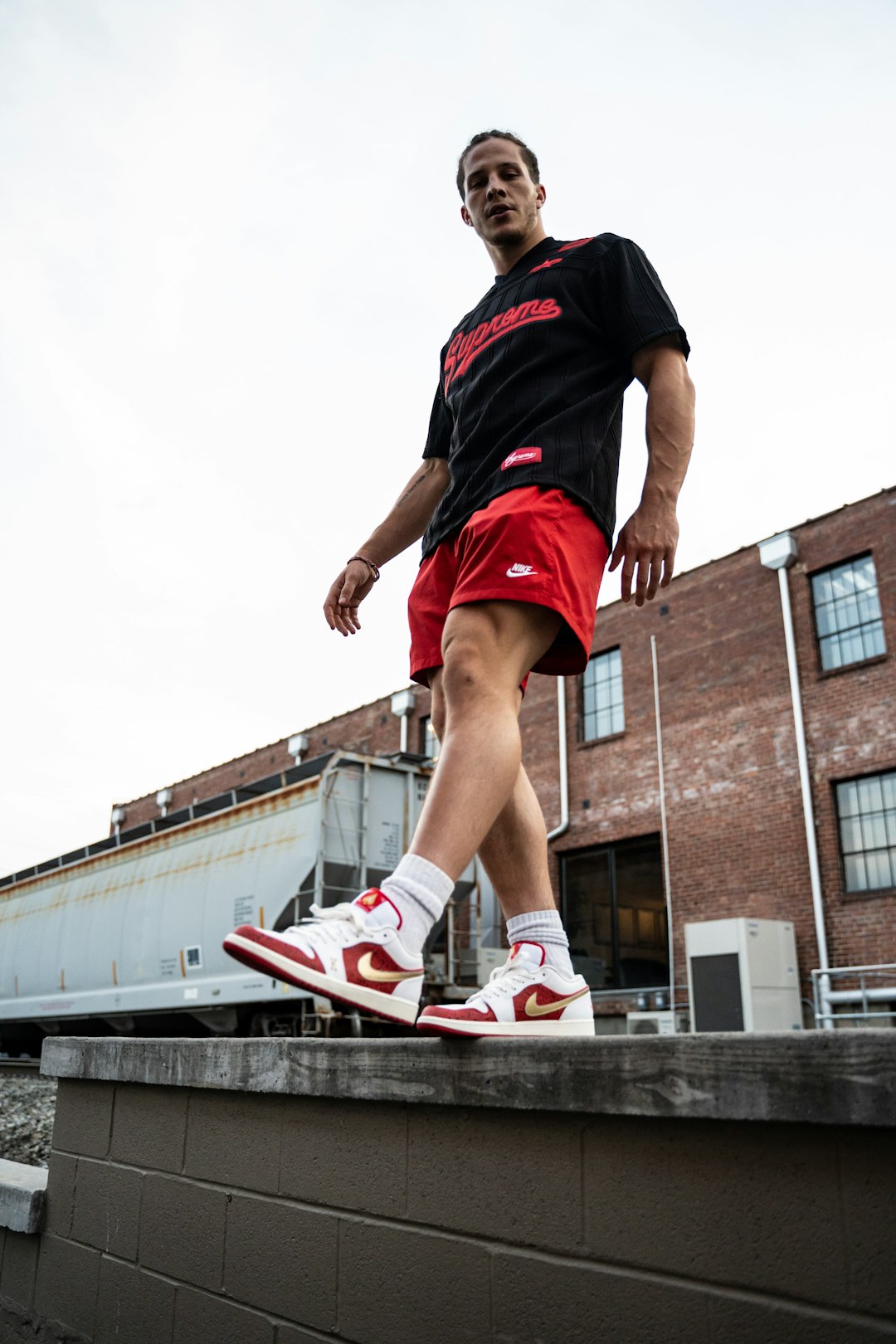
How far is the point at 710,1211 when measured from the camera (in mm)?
1280

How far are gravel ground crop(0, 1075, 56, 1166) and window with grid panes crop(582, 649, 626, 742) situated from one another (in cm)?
1064

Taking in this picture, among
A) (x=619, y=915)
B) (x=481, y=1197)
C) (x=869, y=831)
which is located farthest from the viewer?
(x=619, y=915)

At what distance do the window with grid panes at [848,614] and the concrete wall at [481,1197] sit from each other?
13.5 meters

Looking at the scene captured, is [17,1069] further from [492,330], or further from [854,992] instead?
[492,330]

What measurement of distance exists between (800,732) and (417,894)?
13.3 m

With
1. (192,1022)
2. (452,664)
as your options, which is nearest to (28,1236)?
(452,664)

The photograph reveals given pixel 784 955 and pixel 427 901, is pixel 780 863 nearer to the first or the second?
pixel 784 955

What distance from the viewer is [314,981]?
174cm

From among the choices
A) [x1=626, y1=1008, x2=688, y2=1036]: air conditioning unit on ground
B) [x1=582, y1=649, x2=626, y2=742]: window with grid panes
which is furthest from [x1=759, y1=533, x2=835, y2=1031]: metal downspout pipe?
[x1=582, y1=649, x2=626, y2=742]: window with grid panes

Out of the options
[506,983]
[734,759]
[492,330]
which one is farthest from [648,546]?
[734,759]

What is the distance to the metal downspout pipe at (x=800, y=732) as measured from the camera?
13.1 m

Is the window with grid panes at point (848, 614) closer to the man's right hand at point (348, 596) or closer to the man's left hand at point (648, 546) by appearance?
the man's right hand at point (348, 596)

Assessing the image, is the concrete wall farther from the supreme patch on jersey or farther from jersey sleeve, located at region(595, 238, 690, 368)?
jersey sleeve, located at region(595, 238, 690, 368)

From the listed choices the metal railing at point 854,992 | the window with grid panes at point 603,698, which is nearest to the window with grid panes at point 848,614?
the window with grid panes at point 603,698
